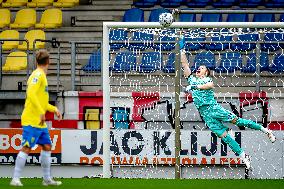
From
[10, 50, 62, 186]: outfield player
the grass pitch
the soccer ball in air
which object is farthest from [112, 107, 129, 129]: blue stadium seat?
[10, 50, 62, 186]: outfield player

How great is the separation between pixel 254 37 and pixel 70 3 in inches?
204

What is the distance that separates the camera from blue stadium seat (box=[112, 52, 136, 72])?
693 inches

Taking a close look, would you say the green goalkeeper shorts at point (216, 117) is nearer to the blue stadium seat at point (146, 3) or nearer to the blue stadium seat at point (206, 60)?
the blue stadium seat at point (206, 60)

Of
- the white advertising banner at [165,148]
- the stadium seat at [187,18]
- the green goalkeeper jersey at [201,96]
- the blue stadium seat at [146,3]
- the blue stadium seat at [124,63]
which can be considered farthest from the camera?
the blue stadium seat at [146,3]

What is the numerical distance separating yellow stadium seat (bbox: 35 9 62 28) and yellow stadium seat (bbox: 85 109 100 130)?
3.63 metres

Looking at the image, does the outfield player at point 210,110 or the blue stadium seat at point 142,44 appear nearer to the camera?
the outfield player at point 210,110

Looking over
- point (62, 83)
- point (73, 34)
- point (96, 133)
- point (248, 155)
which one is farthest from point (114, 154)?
point (73, 34)

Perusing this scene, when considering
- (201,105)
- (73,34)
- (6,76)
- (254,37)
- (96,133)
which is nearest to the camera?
(201,105)

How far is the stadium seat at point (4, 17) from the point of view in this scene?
22309 millimetres

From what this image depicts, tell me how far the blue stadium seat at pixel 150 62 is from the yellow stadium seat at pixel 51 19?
14.5 feet

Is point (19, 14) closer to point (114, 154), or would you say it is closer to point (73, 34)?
point (73, 34)

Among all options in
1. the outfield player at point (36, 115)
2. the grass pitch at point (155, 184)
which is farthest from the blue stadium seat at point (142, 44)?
the outfield player at point (36, 115)

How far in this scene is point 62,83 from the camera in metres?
19.7

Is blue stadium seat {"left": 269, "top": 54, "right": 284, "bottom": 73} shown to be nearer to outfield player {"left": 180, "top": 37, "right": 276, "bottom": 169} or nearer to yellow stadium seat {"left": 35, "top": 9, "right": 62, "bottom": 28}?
outfield player {"left": 180, "top": 37, "right": 276, "bottom": 169}
